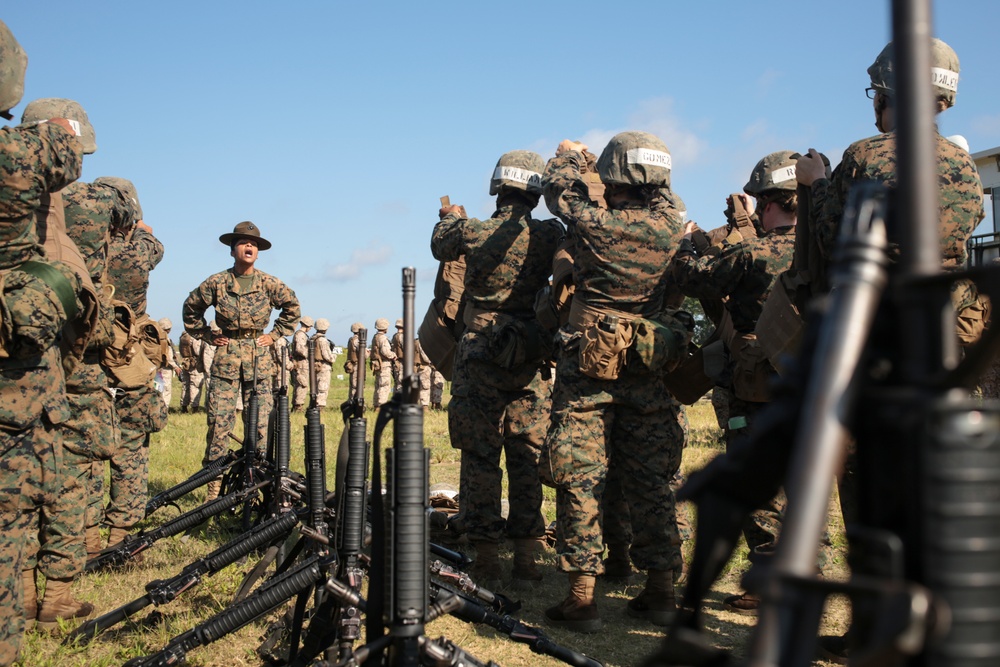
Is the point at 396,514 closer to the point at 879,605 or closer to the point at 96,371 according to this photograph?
the point at 879,605

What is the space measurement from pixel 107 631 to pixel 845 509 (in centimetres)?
391

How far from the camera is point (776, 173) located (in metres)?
5.48

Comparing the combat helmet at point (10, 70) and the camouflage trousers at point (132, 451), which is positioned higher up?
the combat helmet at point (10, 70)

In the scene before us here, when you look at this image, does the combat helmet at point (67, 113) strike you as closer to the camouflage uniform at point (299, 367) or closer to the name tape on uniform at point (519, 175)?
the name tape on uniform at point (519, 175)

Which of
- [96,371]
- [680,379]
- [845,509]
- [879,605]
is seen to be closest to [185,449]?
[96,371]

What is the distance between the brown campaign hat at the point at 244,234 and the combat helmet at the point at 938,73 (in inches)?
283

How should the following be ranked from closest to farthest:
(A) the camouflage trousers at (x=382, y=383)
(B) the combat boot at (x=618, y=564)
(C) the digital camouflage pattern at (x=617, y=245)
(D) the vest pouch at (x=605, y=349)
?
(D) the vest pouch at (x=605, y=349) → (C) the digital camouflage pattern at (x=617, y=245) → (B) the combat boot at (x=618, y=564) → (A) the camouflage trousers at (x=382, y=383)

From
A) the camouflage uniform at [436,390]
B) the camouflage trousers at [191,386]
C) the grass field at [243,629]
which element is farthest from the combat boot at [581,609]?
the camouflage trousers at [191,386]

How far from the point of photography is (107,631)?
4.95 meters

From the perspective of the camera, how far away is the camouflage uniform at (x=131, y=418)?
7.18 m

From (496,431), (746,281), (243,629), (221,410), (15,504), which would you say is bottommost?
(243,629)

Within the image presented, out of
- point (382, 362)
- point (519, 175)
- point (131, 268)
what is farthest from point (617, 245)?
point (382, 362)

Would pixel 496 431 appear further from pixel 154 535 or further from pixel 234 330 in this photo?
pixel 234 330

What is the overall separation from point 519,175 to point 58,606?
4.08 metres
